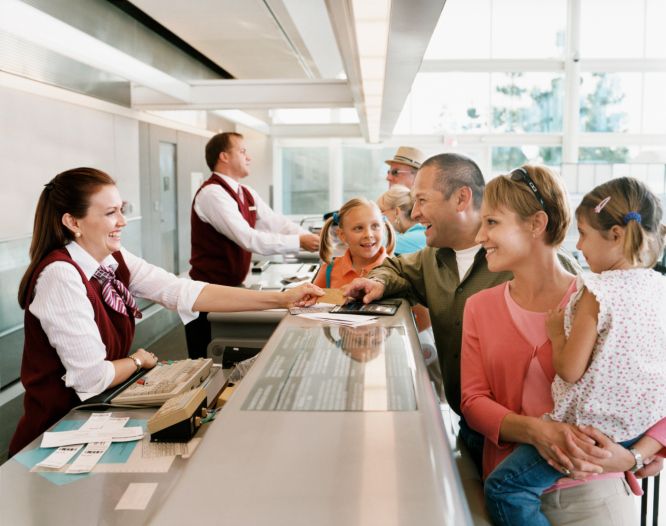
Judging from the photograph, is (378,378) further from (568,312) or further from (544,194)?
(544,194)

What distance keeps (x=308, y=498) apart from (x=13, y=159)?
3.54 metres

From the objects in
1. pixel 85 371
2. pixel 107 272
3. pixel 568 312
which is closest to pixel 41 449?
pixel 85 371

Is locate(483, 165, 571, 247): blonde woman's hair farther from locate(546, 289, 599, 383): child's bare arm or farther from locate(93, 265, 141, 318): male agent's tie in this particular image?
locate(93, 265, 141, 318): male agent's tie

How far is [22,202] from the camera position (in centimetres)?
374

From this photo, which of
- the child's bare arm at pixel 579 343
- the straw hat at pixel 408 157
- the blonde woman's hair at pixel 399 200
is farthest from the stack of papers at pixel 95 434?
the straw hat at pixel 408 157

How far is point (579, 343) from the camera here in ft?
4.57

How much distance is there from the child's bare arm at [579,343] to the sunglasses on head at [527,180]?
0.28 meters

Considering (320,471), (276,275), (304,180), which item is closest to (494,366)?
(320,471)

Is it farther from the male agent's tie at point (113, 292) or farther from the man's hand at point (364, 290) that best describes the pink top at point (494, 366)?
the male agent's tie at point (113, 292)

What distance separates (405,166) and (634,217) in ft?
12.1

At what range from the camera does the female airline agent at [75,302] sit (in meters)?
1.97

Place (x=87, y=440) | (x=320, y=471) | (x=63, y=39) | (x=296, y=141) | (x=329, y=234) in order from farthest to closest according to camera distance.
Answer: (x=296, y=141)
(x=329, y=234)
(x=63, y=39)
(x=87, y=440)
(x=320, y=471)

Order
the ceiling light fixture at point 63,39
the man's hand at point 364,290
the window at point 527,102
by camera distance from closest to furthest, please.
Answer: the man's hand at point 364,290
the ceiling light fixture at point 63,39
the window at point 527,102

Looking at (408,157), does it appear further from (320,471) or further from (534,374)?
(320,471)
